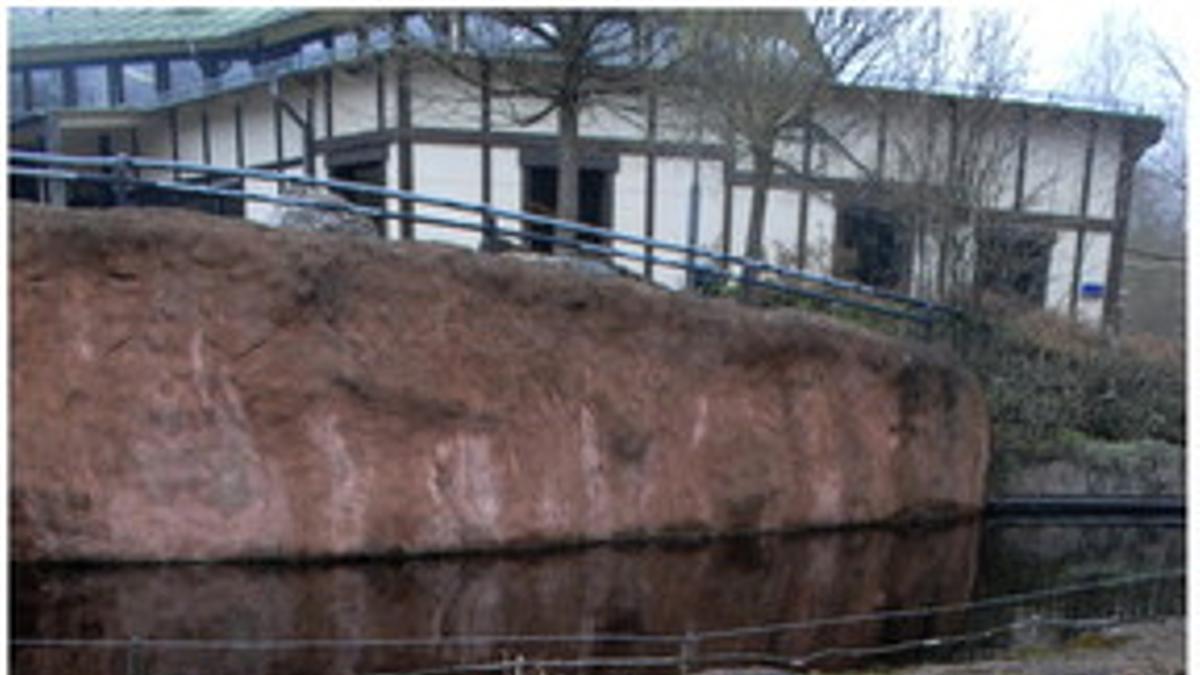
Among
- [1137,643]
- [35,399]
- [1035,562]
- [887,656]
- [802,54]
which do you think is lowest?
[1035,562]

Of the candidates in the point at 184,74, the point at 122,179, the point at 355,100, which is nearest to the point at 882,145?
the point at 355,100

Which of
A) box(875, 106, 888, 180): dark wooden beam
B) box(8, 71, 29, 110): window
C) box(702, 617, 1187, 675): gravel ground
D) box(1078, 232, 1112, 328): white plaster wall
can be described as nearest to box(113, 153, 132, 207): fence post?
box(702, 617, 1187, 675): gravel ground

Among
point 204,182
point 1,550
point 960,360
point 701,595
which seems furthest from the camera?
point 204,182

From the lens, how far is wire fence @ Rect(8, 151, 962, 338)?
6570mm

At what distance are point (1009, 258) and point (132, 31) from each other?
553 inches

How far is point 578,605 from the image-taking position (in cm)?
625

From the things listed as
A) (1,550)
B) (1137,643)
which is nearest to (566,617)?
(1137,643)

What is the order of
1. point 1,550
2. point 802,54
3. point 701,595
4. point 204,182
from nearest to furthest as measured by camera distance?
point 1,550 < point 701,595 < point 802,54 < point 204,182

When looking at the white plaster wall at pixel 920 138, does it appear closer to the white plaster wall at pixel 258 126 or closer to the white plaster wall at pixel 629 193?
the white plaster wall at pixel 629 193

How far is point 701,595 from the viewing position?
655 cm

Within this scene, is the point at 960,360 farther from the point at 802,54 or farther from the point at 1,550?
the point at 1,550

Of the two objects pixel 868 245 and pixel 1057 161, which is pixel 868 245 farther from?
pixel 1057 161

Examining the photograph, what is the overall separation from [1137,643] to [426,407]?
447 centimetres

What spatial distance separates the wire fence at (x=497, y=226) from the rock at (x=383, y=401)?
36 cm
